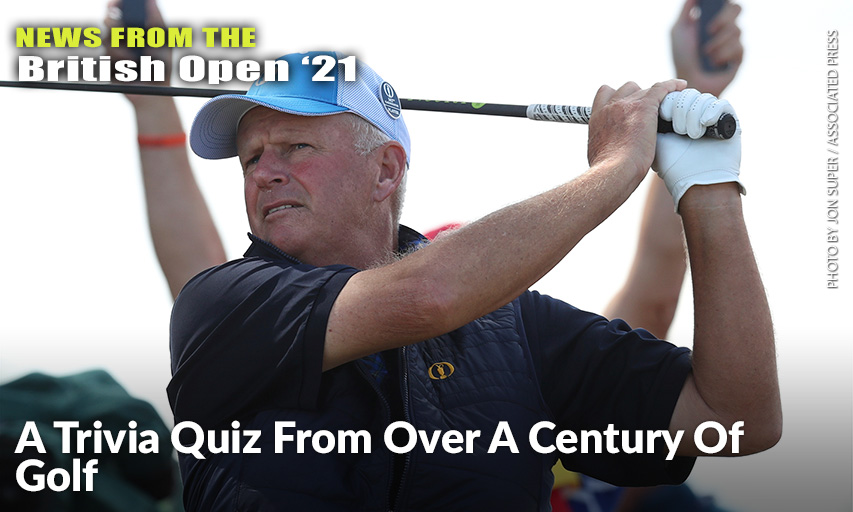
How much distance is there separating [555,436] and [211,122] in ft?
4.32

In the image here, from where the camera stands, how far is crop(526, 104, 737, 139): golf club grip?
2105mm

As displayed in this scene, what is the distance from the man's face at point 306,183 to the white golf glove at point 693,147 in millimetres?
832

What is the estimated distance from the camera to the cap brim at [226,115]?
236 centimetres

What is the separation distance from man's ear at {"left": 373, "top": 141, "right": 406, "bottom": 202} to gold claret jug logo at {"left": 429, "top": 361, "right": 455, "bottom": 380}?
64cm

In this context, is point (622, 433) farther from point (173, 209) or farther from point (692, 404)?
point (173, 209)

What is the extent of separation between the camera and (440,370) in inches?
80.4

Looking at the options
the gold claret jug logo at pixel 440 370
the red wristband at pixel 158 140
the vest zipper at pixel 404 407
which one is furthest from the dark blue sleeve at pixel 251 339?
the red wristband at pixel 158 140

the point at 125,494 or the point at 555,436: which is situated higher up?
the point at 555,436

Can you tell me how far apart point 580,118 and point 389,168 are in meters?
0.60

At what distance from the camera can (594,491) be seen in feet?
12.0

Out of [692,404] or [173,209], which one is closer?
[692,404]

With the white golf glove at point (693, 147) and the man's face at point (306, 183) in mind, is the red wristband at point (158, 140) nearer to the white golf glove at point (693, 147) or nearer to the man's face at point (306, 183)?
the man's face at point (306, 183)

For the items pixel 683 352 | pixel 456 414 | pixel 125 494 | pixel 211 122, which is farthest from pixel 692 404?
pixel 125 494

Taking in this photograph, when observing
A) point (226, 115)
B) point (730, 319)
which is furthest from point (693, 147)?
point (226, 115)
